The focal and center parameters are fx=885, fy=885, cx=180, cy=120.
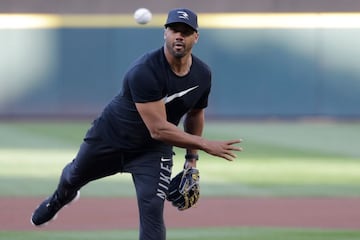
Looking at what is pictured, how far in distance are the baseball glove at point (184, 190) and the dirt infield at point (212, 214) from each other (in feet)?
7.69

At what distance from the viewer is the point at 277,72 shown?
965 inches

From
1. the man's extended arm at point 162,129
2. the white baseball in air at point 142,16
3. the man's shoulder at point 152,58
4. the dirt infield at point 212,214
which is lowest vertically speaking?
the dirt infield at point 212,214

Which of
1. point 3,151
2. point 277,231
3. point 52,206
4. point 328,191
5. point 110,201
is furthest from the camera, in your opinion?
point 3,151

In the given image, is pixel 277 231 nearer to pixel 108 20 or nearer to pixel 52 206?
pixel 52 206

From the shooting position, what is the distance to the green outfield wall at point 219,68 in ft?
79.6

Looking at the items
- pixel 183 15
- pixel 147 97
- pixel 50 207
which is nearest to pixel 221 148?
pixel 147 97

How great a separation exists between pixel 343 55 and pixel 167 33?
1861 cm

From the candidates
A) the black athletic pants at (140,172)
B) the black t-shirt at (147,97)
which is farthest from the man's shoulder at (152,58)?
the black athletic pants at (140,172)

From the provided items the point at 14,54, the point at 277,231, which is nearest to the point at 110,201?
the point at 277,231

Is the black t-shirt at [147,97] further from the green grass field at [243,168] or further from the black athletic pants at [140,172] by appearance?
the green grass field at [243,168]

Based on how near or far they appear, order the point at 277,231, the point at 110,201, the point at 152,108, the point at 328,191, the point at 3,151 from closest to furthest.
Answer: the point at 152,108
the point at 277,231
the point at 110,201
the point at 328,191
the point at 3,151

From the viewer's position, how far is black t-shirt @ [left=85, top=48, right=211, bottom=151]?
6.41 metres

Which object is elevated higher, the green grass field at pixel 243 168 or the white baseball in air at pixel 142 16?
the white baseball in air at pixel 142 16

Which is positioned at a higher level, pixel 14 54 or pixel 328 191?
pixel 14 54
